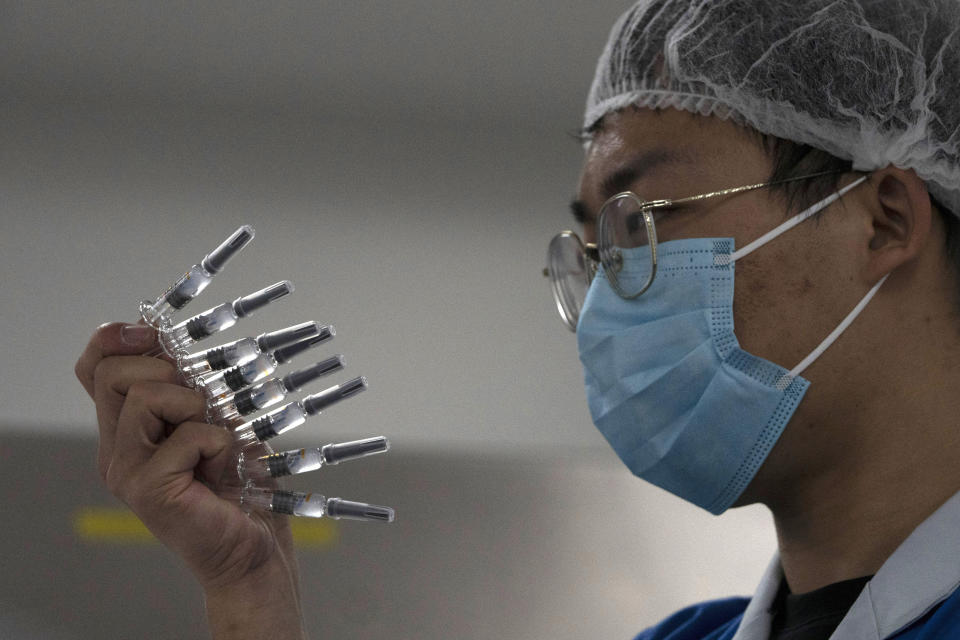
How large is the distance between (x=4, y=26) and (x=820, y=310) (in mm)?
2001

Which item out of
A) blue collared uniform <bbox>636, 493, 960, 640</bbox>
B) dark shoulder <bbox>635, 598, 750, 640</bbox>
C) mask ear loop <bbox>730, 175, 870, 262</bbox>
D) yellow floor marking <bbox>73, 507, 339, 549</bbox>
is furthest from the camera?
yellow floor marking <bbox>73, 507, 339, 549</bbox>

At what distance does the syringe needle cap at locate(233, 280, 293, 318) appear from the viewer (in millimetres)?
941

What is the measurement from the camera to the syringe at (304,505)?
0.96 m

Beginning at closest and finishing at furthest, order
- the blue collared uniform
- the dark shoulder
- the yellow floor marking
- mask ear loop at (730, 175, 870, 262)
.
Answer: the blue collared uniform < mask ear loop at (730, 175, 870, 262) < the dark shoulder < the yellow floor marking

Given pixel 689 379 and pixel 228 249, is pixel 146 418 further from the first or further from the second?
pixel 689 379

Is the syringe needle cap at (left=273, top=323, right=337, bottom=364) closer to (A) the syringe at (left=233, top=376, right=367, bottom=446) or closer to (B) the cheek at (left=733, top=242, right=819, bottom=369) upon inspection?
(A) the syringe at (left=233, top=376, right=367, bottom=446)

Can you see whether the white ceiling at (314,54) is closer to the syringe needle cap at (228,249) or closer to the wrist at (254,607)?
the syringe needle cap at (228,249)

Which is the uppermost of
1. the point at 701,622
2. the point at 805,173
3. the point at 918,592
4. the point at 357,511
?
the point at 805,173

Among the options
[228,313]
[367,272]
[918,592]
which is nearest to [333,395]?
[228,313]

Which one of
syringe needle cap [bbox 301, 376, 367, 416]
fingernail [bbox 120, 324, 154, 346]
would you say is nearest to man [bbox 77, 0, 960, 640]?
fingernail [bbox 120, 324, 154, 346]

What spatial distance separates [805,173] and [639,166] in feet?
0.60

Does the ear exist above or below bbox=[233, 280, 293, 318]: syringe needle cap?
below

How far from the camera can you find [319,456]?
977 millimetres

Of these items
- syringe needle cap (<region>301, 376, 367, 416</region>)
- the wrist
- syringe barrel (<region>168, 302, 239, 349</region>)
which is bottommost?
the wrist
